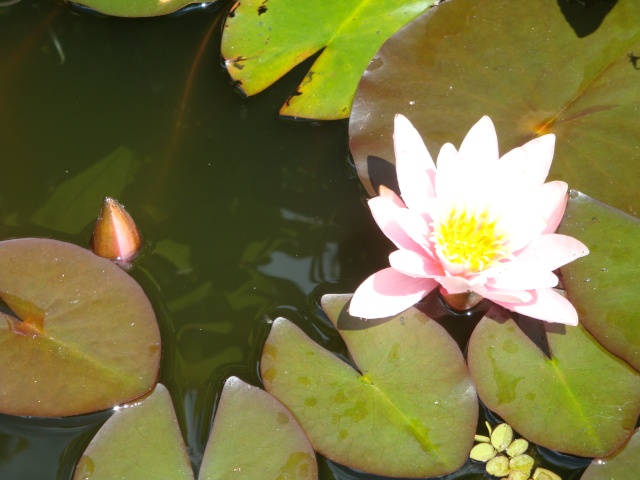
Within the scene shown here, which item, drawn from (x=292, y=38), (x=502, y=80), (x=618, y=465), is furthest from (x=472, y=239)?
(x=292, y=38)

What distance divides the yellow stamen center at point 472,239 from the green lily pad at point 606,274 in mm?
366

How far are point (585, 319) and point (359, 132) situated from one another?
3.87 ft

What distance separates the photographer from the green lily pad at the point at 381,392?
2158mm

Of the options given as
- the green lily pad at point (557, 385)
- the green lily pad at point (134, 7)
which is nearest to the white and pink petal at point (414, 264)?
the green lily pad at point (557, 385)

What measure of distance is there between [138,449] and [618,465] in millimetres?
1741

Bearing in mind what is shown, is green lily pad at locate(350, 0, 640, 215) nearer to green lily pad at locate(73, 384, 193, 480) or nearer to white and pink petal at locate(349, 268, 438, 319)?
white and pink petal at locate(349, 268, 438, 319)

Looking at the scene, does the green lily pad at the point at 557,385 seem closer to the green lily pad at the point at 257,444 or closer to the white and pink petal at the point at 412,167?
the white and pink petal at the point at 412,167

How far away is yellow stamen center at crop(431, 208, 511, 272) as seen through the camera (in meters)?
2.16

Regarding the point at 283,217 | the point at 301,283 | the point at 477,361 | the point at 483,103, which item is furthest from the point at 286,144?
the point at 477,361

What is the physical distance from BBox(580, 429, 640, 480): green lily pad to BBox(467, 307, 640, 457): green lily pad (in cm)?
4

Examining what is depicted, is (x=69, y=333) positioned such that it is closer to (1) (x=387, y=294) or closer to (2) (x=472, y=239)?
(1) (x=387, y=294)

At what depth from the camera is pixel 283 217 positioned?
2.75 metres

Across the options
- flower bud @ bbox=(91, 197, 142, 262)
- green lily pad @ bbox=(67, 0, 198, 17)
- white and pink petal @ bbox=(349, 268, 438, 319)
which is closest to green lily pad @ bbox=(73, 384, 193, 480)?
flower bud @ bbox=(91, 197, 142, 262)

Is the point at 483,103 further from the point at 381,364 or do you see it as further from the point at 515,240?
the point at 381,364
